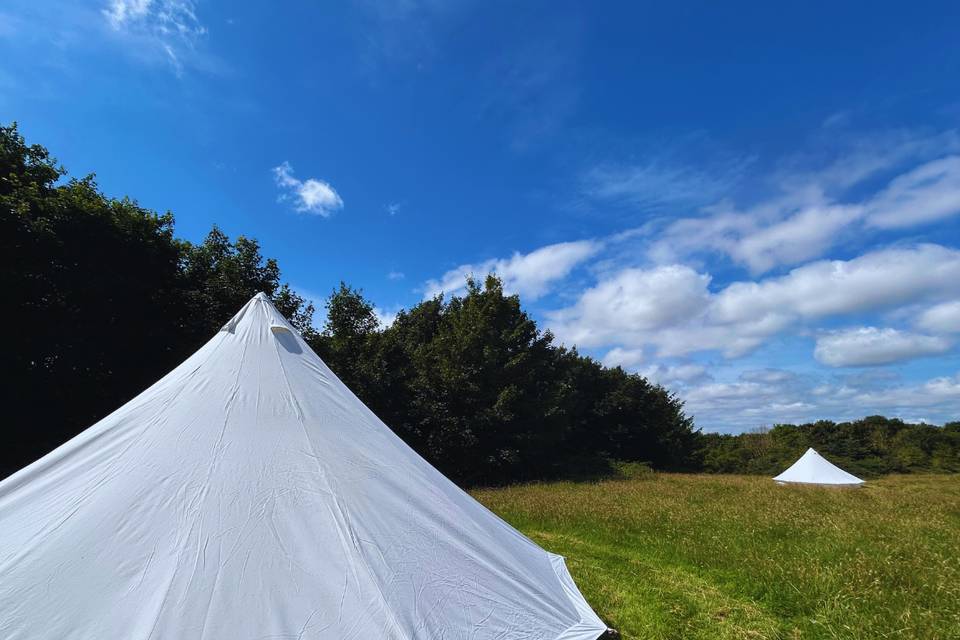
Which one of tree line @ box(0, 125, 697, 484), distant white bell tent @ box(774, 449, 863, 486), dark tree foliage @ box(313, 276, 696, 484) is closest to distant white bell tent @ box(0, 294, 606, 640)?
tree line @ box(0, 125, 697, 484)

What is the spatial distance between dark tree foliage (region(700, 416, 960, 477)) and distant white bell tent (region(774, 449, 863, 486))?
11.8 meters

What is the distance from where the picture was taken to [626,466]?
927 inches

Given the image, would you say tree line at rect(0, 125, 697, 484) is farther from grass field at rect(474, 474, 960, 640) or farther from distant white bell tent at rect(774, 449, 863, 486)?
grass field at rect(474, 474, 960, 640)

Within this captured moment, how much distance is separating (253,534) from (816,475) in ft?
80.0

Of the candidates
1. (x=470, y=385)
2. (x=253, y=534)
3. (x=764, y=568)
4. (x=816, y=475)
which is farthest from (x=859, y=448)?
(x=253, y=534)

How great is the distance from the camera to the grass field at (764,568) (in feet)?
12.6

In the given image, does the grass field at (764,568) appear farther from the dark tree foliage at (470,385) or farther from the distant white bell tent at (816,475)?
the distant white bell tent at (816,475)

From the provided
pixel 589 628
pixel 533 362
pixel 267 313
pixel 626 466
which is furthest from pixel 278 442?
pixel 626 466

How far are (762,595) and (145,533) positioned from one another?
5528 mm

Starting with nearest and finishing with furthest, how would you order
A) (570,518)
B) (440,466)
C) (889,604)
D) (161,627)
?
1. (161,627)
2. (889,604)
3. (570,518)
4. (440,466)

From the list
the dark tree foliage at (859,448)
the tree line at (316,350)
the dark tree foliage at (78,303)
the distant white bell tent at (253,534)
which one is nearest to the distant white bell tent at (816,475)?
the tree line at (316,350)

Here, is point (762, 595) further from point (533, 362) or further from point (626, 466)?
point (626, 466)

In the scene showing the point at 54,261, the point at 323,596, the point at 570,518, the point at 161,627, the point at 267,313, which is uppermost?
the point at 54,261

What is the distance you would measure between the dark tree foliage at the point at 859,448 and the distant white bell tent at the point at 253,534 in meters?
35.5
